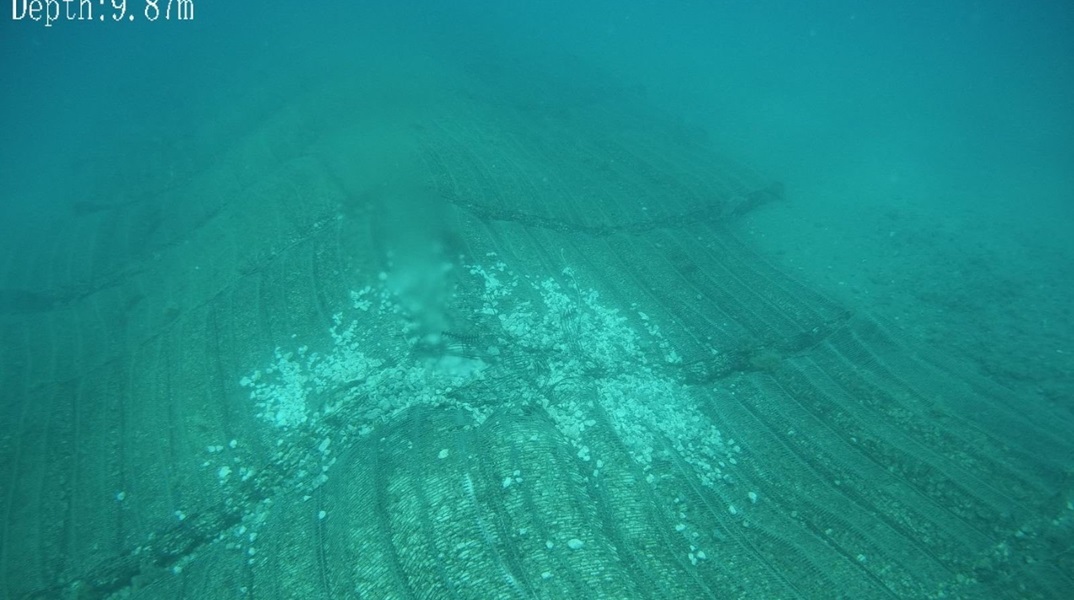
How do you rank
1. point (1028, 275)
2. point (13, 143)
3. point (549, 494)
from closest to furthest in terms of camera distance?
point (549, 494), point (1028, 275), point (13, 143)

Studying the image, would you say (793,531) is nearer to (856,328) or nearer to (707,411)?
(707,411)

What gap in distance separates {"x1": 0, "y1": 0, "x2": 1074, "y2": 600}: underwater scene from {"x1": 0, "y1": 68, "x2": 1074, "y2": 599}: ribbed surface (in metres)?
0.04

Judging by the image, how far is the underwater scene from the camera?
462 cm

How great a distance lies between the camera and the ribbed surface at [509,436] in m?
4.53

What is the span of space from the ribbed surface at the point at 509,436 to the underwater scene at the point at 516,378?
39 mm

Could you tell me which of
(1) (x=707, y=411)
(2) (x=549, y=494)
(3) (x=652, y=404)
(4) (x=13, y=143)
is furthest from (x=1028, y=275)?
(4) (x=13, y=143)

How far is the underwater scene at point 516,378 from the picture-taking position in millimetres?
4621

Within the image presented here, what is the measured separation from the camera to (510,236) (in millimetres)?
8492

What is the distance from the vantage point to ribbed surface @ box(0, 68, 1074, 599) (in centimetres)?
453

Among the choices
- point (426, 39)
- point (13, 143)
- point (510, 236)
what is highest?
point (426, 39)

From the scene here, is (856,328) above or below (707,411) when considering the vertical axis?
above

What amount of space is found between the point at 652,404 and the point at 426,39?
23692 mm

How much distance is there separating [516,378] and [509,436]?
99cm

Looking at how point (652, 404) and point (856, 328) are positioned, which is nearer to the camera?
point (652, 404)
